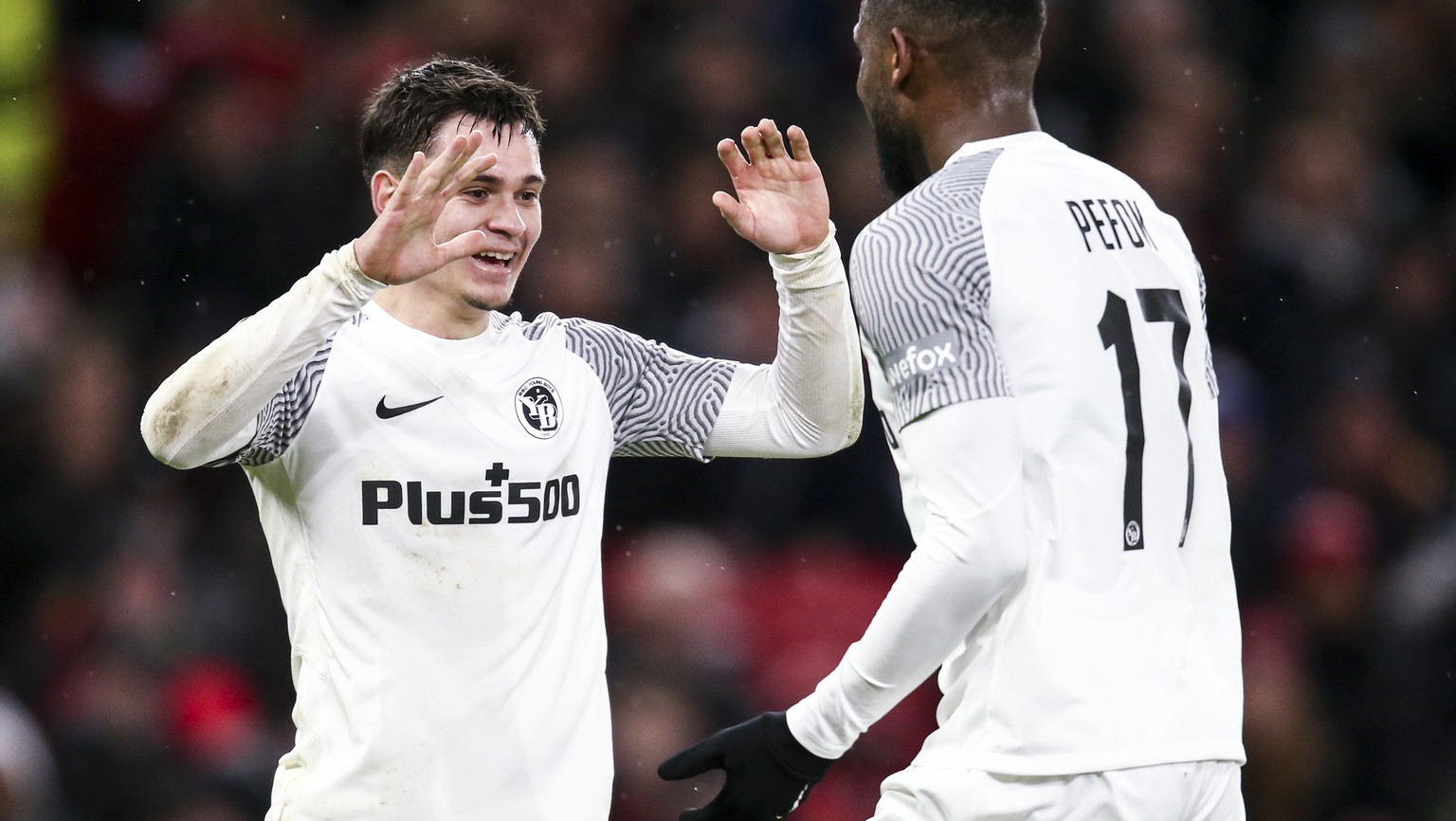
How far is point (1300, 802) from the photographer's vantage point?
6.80 meters

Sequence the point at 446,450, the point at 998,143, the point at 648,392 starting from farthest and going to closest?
the point at 648,392, the point at 446,450, the point at 998,143

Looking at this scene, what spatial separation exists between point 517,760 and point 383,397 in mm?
804

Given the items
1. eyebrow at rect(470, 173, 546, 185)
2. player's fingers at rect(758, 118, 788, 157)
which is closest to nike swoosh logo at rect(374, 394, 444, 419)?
eyebrow at rect(470, 173, 546, 185)

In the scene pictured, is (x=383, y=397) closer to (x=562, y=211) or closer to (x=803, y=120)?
(x=562, y=211)

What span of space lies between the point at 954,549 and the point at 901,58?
3.21ft

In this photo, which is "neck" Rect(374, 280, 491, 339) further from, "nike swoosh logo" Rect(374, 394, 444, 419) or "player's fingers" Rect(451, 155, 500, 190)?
"player's fingers" Rect(451, 155, 500, 190)

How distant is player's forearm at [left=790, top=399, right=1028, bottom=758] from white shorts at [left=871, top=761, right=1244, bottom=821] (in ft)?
0.70

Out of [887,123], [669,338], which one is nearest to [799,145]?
[887,123]

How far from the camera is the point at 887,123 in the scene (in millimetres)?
3453

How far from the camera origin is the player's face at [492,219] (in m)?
3.87

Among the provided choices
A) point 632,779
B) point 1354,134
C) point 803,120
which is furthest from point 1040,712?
point 1354,134

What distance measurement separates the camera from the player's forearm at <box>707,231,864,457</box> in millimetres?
4020

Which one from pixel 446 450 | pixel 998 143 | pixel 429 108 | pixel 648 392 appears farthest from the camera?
pixel 648 392

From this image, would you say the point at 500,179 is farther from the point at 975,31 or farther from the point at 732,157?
the point at 975,31
